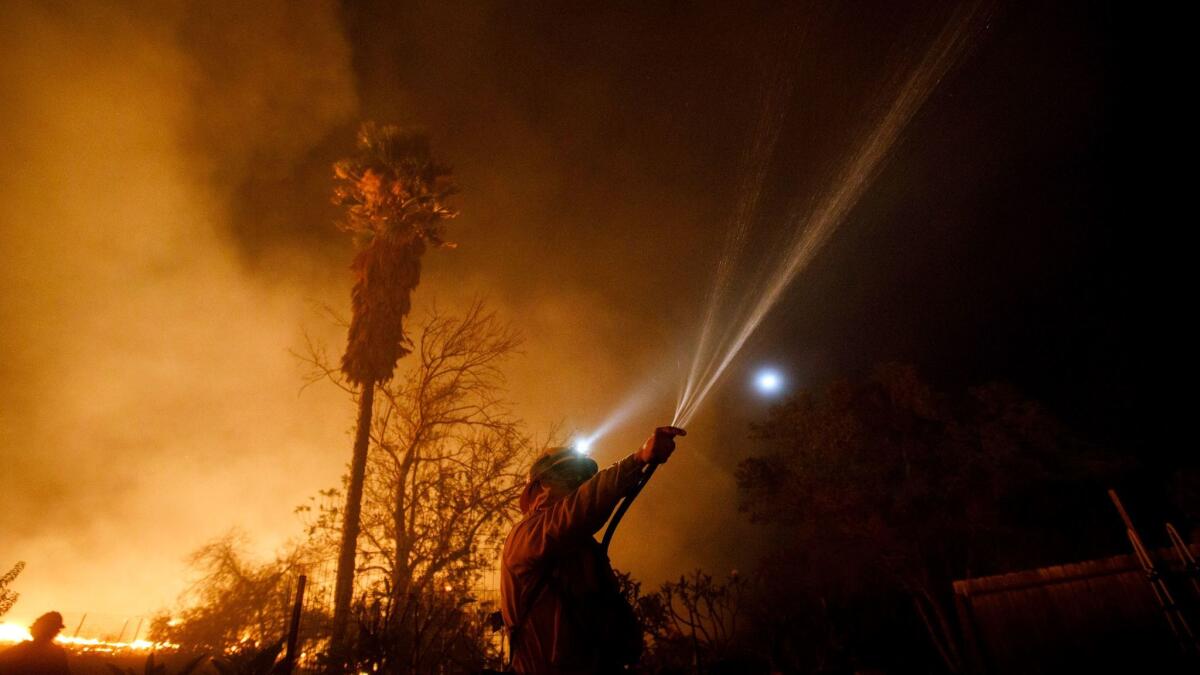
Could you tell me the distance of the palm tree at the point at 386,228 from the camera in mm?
17422

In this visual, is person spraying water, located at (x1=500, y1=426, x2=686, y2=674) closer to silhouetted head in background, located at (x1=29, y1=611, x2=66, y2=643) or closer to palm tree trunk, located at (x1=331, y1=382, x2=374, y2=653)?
silhouetted head in background, located at (x1=29, y1=611, x2=66, y2=643)

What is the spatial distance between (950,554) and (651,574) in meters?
19.3

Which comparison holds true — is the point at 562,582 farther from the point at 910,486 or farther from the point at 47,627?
the point at 910,486

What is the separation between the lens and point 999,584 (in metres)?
10.0

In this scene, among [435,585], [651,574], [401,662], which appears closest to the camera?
[401,662]

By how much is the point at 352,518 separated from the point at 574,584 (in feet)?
45.3

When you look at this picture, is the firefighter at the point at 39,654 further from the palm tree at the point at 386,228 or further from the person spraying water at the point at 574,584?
the palm tree at the point at 386,228

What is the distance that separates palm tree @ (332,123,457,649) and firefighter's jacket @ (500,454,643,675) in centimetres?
1529

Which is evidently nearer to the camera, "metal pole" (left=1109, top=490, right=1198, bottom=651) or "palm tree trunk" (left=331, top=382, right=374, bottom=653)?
"metal pole" (left=1109, top=490, right=1198, bottom=651)

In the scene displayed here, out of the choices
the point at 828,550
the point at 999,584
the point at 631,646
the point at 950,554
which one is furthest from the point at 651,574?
the point at 631,646

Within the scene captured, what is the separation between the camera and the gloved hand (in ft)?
8.65

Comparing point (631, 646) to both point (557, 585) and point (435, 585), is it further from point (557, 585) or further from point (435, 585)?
point (435, 585)

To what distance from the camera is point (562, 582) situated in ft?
9.45

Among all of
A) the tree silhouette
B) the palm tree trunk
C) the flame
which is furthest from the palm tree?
the tree silhouette
